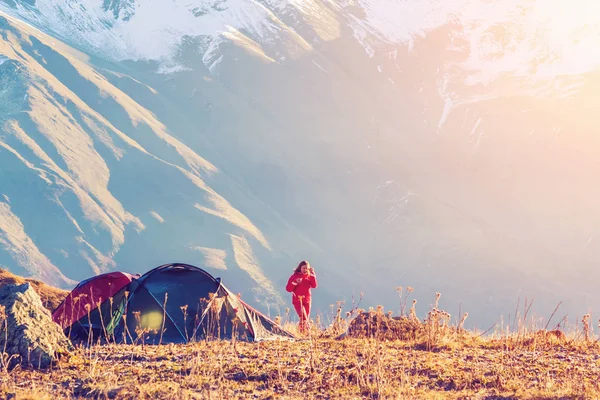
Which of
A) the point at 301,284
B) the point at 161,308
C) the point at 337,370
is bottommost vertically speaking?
the point at 337,370

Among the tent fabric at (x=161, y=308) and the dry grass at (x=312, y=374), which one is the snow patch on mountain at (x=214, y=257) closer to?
the tent fabric at (x=161, y=308)

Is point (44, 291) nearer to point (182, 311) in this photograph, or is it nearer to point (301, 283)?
point (182, 311)

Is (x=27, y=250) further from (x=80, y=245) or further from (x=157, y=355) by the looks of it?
(x=157, y=355)

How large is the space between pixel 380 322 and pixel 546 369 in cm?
403

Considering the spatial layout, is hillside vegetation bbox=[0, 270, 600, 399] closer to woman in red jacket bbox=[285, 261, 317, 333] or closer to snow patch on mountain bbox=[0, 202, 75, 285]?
woman in red jacket bbox=[285, 261, 317, 333]

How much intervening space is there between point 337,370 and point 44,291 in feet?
30.7

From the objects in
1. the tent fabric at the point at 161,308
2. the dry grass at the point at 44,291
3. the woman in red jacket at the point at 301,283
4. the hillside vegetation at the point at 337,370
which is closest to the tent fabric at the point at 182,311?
the tent fabric at the point at 161,308

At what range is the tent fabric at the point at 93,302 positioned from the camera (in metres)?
14.5

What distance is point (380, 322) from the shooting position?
1411cm

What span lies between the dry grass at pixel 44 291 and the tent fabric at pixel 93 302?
1.08m

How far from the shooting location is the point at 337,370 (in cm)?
1012

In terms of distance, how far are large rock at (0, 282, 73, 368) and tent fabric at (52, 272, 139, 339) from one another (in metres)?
4.10

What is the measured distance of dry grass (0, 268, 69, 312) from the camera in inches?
615

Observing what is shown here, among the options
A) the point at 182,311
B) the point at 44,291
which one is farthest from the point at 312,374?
the point at 44,291
